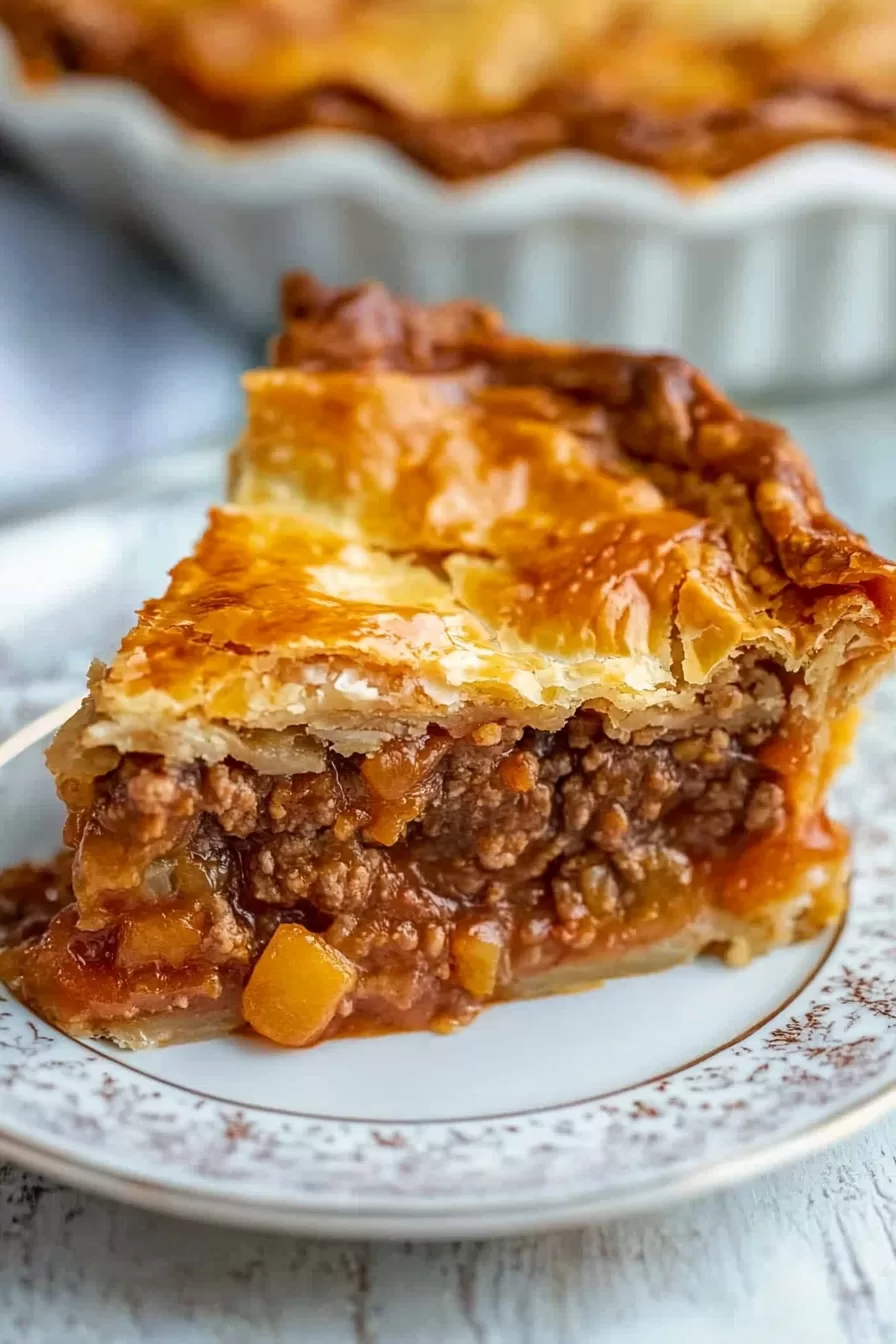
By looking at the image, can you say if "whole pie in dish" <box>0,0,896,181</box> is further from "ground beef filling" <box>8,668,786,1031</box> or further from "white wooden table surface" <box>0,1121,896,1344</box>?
"white wooden table surface" <box>0,1121,896,1344</box>

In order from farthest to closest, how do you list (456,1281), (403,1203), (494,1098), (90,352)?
(90,352) → (494,1098) → (456,1281) → (403,1203)

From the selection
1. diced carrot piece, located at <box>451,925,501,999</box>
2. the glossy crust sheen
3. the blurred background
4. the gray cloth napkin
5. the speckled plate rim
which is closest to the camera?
the speckled plate rim

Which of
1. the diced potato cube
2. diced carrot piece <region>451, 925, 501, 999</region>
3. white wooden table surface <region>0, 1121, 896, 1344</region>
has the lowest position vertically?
white wooden table surface <region>0, 1121, 896, 1344</region>

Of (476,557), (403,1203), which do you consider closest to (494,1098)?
(403,1203)

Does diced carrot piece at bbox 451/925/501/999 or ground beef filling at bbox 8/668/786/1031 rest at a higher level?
ground beef filling at bbox 8/668/786/1031

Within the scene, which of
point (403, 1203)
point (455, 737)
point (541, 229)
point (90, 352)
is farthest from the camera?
point (90, 352)

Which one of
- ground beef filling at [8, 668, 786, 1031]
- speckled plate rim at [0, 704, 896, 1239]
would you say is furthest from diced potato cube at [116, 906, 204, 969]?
speckled plate rim at [0, 704, 896, 1239]

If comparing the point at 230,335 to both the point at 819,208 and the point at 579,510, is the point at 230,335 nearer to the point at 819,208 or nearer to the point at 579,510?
the point at 819,208

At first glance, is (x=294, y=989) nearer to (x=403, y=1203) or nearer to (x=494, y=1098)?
(x=494, y=1098)
